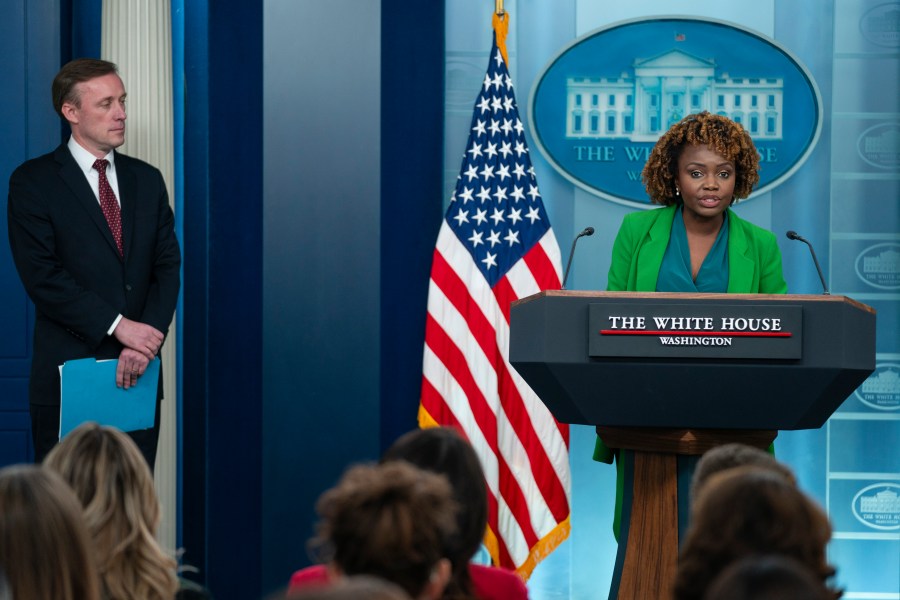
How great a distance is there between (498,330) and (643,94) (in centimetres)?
120

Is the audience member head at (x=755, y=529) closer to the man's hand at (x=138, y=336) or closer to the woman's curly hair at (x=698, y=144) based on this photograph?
the woman's curly hair at (x=698, y=144)

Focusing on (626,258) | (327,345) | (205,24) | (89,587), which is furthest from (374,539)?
(205,24)

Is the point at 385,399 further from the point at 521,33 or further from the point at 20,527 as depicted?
the point at 20,527

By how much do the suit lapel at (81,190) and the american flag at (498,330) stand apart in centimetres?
133

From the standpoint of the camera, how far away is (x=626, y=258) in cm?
382

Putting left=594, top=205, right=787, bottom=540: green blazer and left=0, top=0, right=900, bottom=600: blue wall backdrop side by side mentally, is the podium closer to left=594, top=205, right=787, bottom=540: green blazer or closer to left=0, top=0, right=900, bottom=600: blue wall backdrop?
left=594, top=205, right=787, bottom=540: green blazer

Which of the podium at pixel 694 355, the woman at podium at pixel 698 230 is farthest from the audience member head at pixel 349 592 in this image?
the woman at podium at pixel 698 230

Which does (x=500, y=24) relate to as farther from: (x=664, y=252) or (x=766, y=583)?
(x=766, y=583)

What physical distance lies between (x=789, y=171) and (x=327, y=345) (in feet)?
6.75

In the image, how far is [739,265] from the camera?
370 centimetres

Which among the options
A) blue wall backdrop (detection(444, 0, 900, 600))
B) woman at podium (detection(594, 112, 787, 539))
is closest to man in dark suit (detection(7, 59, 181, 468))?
blue wall backdrop (detection(444, 0, 900, 600))

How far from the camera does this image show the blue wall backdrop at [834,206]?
5.19m

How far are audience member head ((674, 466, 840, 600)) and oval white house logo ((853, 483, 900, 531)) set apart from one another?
3.53 m

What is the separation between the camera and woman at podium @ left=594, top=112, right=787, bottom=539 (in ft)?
12.1
